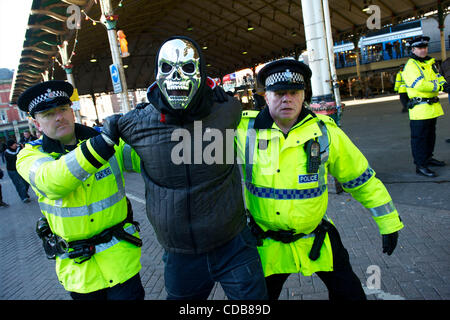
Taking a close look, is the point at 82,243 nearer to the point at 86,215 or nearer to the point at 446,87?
the point at 86,215

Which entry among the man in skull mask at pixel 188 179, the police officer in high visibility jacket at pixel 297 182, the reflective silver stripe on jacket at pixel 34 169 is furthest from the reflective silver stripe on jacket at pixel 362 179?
the reflective silver stripe on jacket at pixel 34 169

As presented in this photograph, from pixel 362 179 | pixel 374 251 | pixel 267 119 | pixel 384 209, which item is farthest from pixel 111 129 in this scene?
pixel 374 251

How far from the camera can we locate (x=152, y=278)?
3.61 m

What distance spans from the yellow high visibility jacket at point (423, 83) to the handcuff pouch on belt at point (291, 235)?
4.20 m

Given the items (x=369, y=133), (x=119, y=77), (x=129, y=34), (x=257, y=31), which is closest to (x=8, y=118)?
(x=129, y=34)

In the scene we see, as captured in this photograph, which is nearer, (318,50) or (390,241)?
(390,241)

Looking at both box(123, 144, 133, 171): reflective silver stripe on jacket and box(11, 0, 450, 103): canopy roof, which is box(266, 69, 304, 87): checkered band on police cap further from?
box(11, 0, 450, 103): canopy roof

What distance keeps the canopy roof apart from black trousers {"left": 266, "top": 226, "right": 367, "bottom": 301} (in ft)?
36.3

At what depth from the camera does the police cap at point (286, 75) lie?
1.98 meters

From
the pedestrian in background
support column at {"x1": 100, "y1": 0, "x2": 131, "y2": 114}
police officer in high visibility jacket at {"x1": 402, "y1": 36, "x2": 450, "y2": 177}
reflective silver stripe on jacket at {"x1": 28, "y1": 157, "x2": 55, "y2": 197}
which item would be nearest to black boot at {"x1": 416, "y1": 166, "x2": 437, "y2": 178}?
police officer in high visibility jacket at {"x1": 402, "y1": 36, "x2": 450, "y2": 177}

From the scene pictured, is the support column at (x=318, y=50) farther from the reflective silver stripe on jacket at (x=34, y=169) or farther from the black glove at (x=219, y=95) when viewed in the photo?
the reflective silver stripe on jacket at (x=34, y=169)

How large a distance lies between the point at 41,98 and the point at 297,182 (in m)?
1.73

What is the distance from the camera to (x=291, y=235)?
2.00 m
